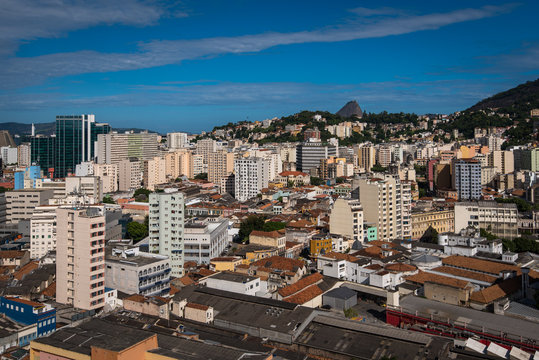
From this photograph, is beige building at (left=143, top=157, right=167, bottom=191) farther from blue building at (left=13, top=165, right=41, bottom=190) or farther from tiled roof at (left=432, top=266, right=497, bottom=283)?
tiled roof at (left=432, top=266, right=497, bottom=283)

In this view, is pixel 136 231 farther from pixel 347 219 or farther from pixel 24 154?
pixel 24 154

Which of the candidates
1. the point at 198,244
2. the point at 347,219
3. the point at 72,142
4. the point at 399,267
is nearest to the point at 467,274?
the point at 399,267

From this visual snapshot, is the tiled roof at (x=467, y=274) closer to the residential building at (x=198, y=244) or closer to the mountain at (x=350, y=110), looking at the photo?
the residential building at (x=198, y=244)

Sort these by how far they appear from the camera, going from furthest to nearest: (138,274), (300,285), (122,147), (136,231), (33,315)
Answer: (122,147), (136,231), (300,285), (138,274), (33,315)

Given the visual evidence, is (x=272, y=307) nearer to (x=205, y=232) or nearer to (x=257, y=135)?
(x=205, y=232)

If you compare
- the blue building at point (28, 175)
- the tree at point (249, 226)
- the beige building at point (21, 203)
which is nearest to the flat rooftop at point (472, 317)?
the tree at point (249, 226)

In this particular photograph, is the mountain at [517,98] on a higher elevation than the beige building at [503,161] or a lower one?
higher

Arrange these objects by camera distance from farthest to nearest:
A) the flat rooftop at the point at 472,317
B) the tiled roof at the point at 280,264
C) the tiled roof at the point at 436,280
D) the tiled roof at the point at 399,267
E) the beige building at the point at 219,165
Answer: the beige building at the point at 219,165 → the tiled roof at the point at 280,264 → the tiled roof at the point at 399,267 → the tiled roof at the point at 436,280 → the flat rooftop at the point at 472,317

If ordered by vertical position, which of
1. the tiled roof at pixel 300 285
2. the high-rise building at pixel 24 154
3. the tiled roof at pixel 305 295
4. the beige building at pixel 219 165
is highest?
the high-rise building at pixel 24 154
